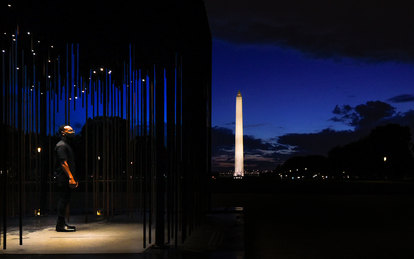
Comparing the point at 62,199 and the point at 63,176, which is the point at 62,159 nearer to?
the point at 63,176

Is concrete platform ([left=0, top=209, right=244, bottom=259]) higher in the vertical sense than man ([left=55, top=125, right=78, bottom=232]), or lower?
lower

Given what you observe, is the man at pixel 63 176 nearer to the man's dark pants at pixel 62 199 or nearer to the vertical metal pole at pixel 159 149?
the man's dark pants at pixel 62 199

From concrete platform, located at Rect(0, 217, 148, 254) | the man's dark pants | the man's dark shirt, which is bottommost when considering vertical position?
concrete platform, located at Rect(0, 217, 148, 254)

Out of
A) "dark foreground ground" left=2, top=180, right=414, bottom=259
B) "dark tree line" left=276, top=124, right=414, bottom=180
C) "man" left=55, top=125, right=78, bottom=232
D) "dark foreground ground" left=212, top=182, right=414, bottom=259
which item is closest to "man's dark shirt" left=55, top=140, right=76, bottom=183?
"man" left=55, top=125, right=78, bottom=232

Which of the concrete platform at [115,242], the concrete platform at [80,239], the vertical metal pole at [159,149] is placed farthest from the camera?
the concrete platform at [80,239]

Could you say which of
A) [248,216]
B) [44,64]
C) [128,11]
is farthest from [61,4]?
[248,216]

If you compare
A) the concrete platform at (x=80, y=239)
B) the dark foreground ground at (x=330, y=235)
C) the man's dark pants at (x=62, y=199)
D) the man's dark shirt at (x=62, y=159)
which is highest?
the man's dark shirt at (x=62, y=159)

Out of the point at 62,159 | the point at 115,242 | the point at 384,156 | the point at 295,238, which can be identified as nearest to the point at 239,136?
the point at 384,156

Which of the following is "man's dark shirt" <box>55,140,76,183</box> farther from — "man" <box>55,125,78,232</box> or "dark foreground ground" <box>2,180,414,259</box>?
"dark foreground ground" <box>2,180,414,259</box>

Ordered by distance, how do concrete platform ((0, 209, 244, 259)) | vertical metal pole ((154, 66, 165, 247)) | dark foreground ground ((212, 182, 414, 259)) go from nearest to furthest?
1. concrete platform ((0, 209, 244, 259))
2. vertical metal pole ((154, 66, 165, 247))
3. dark foreground ground ((212, 182, 414, 259))

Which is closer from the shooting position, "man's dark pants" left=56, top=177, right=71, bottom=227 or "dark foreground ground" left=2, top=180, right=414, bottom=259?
→ "dark foreground ground" left=2, top=180, right=414, bottom=259

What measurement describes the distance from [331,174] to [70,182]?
128259 mm

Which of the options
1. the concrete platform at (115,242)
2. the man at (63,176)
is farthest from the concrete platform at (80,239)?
Answer: the man at (63,176)

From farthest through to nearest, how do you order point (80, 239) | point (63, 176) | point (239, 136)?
point (239, 136) < point (63, 176) < point (80, 239)
